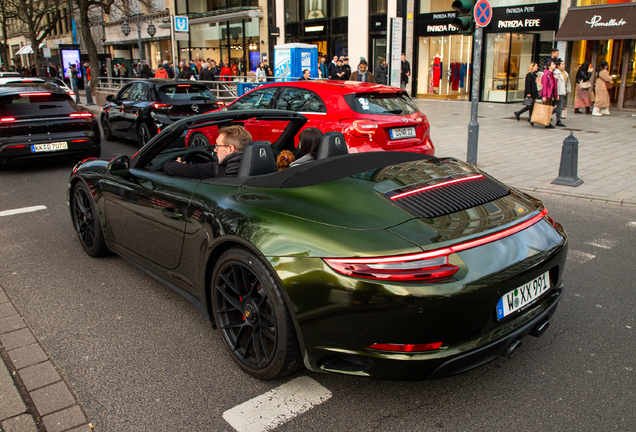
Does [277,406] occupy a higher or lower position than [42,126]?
lower

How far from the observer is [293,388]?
289 cm

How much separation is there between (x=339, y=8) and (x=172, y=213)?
90.0ft

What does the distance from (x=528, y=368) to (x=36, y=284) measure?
3872 millimetres

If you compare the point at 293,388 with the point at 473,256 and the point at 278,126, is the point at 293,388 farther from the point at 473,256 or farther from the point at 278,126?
the point at 278,126

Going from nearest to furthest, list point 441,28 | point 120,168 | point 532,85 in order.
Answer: point 120,168, point 532,85, point 441,28

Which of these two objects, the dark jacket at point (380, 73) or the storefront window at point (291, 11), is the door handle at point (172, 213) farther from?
the storefront window at point (291, 11)

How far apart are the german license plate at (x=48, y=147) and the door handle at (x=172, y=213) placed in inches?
259

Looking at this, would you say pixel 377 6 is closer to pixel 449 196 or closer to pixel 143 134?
pixel 143 134

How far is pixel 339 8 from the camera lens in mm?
28406

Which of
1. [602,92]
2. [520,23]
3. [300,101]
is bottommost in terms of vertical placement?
[602,92]

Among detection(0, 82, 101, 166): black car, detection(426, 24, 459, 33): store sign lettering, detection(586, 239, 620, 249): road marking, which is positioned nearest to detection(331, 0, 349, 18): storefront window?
detection(426, 24, 459, 33): store sign lettering

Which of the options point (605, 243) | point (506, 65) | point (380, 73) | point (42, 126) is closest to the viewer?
point (605, 243)

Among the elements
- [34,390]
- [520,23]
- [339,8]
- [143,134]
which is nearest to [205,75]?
[143,134]

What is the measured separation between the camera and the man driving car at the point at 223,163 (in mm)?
3535
